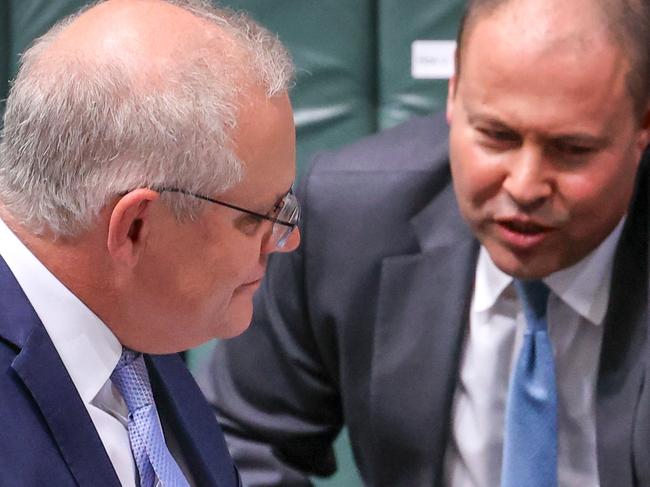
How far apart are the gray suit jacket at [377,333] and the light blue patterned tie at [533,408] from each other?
61mm

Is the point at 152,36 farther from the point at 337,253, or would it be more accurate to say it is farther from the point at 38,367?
the point at 337,253

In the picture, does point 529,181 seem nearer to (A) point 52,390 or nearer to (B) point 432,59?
(A) point 52,390

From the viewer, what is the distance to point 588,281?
149cm

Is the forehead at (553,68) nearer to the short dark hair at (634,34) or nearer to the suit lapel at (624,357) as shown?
the short dark hair at (634,34)

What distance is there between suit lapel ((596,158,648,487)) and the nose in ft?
0.62

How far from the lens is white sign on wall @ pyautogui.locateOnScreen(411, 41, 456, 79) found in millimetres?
2176

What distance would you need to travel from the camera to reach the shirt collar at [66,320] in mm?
1059

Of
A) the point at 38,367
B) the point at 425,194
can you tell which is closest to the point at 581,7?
the point at 425,194

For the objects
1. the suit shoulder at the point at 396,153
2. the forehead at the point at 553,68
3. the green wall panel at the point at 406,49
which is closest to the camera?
the forehead at the point at 553,68

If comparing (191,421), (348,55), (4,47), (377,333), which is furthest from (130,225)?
(4,47)

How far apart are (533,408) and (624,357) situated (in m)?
0.12

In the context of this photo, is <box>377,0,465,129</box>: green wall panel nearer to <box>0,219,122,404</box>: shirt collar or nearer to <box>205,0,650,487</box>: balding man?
<box>205,0,650,487</box>: balding man

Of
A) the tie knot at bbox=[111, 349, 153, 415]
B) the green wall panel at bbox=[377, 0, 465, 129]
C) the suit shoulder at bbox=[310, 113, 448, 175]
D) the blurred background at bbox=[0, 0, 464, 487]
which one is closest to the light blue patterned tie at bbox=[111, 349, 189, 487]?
the tie knot at bbox=[111, 349, 153, 415]

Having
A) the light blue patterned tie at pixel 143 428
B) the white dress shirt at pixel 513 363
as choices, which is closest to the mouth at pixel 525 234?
the white dress shirt at pixel 513 363
